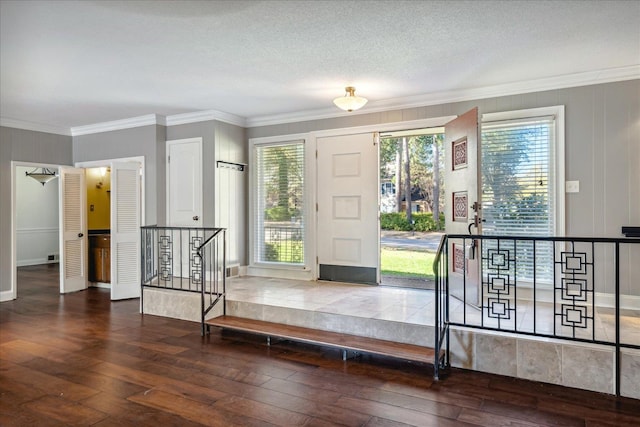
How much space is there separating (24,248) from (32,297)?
14.0ft

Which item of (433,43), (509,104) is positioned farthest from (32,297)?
(509,104)

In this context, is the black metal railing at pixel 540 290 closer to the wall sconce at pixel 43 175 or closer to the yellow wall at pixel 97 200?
the yellow wall at pixel 97 200

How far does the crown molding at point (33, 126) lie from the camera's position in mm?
6088

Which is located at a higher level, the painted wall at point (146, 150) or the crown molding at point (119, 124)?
the crown molding at point (119, 124)

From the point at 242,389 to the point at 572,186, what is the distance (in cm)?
382

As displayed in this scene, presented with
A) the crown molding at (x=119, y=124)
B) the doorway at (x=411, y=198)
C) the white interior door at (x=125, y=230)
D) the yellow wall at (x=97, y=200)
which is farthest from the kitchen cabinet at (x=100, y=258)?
the doorway at (x=411, y=198)

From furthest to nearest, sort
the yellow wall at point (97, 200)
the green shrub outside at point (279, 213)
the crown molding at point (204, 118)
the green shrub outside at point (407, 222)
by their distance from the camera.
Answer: the green shrub outside at point (407, 222) → the yellow wall at point (97, 200) → the green shrub outside at point (279, 213) → the crown molding at point (204, 118)

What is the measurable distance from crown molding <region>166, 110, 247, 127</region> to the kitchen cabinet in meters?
2.46

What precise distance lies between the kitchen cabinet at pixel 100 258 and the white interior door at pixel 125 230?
3.80 ft

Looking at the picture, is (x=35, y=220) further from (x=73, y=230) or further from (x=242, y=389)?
(x=242, y=389)

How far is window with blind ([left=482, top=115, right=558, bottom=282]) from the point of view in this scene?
4438 mm

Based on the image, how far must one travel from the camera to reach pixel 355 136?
5645 millimetres

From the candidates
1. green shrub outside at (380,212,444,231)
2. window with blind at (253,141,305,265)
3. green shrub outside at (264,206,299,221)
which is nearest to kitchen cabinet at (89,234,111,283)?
window with blind at (253,141,305,265)

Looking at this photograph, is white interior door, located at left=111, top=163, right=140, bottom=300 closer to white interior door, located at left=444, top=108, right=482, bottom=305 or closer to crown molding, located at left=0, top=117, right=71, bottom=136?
crown molding, located at left=0, top=117, right=71, bottom=136
